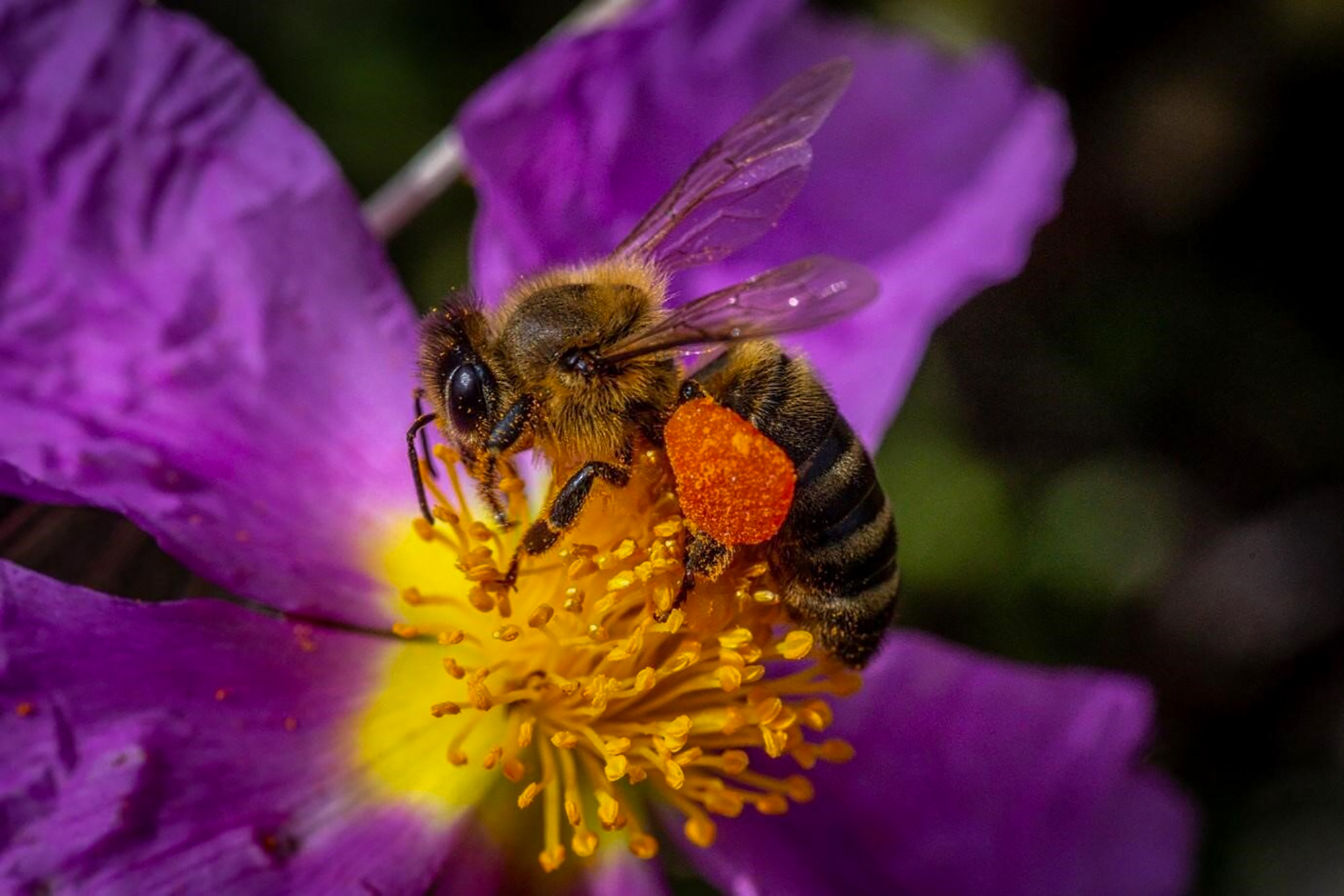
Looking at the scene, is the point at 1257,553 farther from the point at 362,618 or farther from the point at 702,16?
the point at 362,618

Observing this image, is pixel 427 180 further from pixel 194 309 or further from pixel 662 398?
pixel 662 398

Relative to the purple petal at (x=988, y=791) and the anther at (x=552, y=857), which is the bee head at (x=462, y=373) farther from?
the purple petal at (x=988, y=791)

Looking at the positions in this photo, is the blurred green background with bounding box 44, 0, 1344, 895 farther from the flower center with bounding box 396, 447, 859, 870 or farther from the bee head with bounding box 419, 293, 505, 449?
the bee head with bounding box 419, 293, 505, 449

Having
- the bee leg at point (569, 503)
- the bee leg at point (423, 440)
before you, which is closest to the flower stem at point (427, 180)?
the bee leg at point (423, 440)

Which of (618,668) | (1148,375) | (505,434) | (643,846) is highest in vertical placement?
(505,434)

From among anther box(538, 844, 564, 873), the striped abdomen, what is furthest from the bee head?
anther box(538, 844, 564, 873)

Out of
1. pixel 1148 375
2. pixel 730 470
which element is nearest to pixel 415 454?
Result: pixel 730 470

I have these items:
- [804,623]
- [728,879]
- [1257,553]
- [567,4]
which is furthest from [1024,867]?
[567,4]

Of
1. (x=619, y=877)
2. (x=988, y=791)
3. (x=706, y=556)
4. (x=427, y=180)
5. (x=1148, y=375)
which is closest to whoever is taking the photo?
(x=706, y=556)
